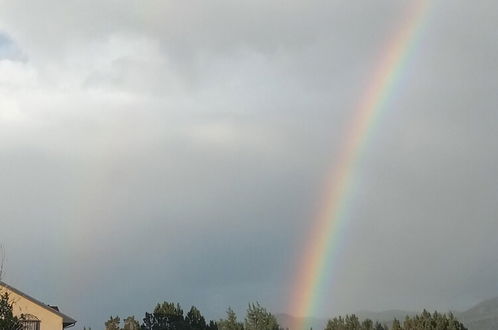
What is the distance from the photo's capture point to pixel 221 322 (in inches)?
3108

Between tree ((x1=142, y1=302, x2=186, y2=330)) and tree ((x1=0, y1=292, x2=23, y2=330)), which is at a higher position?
tree ((x1=142, y1=302, x2=186, y2=330))

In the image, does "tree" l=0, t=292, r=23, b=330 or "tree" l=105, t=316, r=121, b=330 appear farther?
"tree" l=105, t=316, r=121, b=330

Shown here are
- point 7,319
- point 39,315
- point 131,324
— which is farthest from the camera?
point 131,324

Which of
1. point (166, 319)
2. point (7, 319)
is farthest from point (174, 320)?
point (7, 319)

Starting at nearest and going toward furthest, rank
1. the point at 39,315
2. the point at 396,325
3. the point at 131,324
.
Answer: the point at 39,315 → the point at 396,325 → the point at 131,324

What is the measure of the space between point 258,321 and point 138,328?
49.6ft

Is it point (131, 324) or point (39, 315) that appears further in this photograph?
point (131, 324)

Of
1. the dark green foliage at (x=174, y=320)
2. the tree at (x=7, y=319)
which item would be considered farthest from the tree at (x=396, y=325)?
the tree at (x=7, y=319)

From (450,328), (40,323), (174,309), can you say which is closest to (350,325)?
(450,328)

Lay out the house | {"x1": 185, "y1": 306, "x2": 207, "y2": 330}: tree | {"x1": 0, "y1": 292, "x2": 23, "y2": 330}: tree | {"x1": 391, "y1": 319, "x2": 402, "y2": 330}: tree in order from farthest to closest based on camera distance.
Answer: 1. {"x1": 185, "y1": 306, "x2": 207, "y2": 330}: tree
2. {"x1": 391, "y1": 319, "x2": 402, "y2": 330}: tree
3. the house
4. {"x1": 0, "y1": 292, "x2": 23, "y2": 330}: tree

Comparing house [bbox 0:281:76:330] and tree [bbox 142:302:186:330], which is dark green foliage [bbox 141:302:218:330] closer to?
tree [bbox 142:302:186:330]

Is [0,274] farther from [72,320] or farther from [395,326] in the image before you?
[395,326]

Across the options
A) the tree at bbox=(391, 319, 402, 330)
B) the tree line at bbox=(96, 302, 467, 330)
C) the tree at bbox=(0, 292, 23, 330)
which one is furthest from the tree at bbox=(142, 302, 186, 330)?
the tree at bbox=(0, 292, 23, 330)

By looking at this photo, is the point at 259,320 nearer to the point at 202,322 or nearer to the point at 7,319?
the point at 202,322
